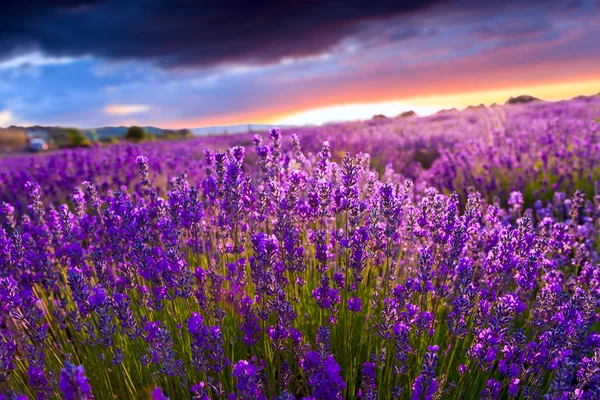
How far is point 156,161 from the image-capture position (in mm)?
7121

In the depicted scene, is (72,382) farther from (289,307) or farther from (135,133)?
(135,133)

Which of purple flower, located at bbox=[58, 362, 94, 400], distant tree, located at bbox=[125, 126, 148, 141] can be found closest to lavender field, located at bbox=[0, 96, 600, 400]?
purple flower, located at bbox=[58, 362, 94, 400]

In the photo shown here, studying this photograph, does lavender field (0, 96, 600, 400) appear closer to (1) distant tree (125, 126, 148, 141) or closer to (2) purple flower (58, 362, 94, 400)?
(2) purple flower (58, 362, 94, 400)

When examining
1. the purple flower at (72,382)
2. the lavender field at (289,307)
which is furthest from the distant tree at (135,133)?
the purple flower at (72,382)

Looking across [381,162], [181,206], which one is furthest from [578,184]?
[181,206]

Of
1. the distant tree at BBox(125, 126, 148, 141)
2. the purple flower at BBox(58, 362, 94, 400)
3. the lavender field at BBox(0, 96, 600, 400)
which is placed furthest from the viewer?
the distant tree at BBox(125, 126, 148, 141)

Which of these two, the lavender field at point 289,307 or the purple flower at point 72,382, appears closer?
the purple flower at point 72,382

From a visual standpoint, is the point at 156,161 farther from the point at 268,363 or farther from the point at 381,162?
the point at 268,363

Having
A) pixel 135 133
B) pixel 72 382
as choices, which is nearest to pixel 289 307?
pixel 72 382

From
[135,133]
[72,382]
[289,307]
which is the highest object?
[135,133]

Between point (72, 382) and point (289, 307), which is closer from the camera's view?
point (72, 382)

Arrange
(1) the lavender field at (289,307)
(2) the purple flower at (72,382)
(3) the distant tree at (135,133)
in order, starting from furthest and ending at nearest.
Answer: (3) the distant tree at (135,133) → (1) the lavender field at (289,307) → (2) the purple flower at (72,382)

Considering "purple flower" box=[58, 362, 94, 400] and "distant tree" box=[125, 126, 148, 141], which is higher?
"distant tree" box=[125, 126, 148, 141]

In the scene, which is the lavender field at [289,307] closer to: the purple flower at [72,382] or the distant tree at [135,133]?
the purple flower at [72,382]
